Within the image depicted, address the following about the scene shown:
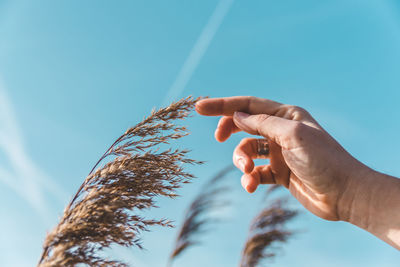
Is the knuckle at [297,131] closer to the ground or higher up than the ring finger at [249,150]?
closer to the ground

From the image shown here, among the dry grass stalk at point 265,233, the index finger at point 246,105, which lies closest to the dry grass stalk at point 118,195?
the index finger at point 246,105

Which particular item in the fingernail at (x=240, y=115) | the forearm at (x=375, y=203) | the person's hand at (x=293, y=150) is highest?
the fingernail at (x=240, y=115)

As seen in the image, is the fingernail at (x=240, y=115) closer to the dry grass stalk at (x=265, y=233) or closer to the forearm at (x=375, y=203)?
the forearm at (x=375, y=203)

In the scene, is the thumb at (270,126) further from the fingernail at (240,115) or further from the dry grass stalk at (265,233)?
the dry grass stalk at (265,233)

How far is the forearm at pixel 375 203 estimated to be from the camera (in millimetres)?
1830

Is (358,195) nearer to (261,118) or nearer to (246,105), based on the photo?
(261,118)

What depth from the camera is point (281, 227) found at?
4.32 meters

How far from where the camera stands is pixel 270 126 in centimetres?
195

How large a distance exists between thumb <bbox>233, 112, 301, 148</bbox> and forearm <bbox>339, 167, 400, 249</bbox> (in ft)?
1.61

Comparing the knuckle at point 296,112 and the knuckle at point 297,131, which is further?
the knuckle at point 296,112

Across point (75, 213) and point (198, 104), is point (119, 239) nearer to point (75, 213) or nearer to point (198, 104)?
point (75, 213)

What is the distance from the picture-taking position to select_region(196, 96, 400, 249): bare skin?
6.16 ft

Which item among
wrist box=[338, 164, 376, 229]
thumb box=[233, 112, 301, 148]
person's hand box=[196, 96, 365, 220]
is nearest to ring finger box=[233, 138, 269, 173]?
person's hand box=[196, 96, 365, 220]

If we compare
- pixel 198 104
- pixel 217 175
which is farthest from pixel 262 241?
pixel 198 104
